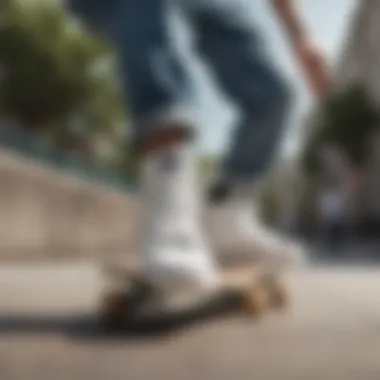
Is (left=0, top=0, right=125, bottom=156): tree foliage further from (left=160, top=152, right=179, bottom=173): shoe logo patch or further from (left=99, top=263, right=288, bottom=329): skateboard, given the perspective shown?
(left=160, top=152, right=179, bottom=173): shoe logo patch

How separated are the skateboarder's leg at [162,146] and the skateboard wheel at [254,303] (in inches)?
12.9

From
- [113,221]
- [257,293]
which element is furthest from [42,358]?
[113,221]

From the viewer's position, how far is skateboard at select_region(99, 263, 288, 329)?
7.13 feet

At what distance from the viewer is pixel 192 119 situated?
206 centimetres

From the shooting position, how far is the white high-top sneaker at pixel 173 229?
203 centimetres

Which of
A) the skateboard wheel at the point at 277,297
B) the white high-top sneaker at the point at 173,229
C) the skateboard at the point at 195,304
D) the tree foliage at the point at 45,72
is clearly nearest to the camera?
the white high-top sneaker at the point at 173,229

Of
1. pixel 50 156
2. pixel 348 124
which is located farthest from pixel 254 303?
pixel 348 124

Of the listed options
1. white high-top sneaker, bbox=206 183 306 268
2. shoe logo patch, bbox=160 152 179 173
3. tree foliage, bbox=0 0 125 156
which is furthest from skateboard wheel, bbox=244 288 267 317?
tree foliage, bbox=0 0 125 156

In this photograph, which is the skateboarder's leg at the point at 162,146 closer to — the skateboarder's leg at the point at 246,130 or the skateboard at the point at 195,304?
the skateboard at the point at 195,304

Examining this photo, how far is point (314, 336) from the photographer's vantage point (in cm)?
206

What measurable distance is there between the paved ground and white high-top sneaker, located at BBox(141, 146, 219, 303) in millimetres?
133

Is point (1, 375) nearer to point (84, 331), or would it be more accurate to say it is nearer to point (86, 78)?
point (84, 331)

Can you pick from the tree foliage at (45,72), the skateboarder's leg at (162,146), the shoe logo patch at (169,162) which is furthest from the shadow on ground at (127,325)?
the tree foliage at (45,72)

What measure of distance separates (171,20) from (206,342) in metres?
0.76
